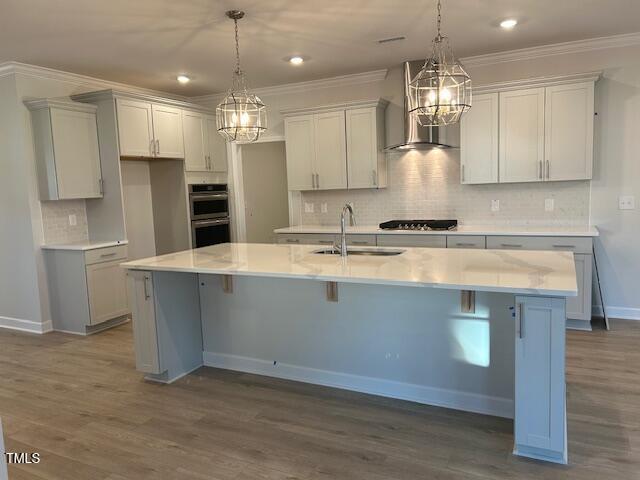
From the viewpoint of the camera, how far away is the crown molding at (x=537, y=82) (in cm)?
438

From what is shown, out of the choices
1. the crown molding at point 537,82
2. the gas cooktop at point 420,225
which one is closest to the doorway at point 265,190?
the gas cooktop at point 420,225

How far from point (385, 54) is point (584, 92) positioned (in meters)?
1.87

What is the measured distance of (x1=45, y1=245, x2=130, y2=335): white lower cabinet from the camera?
4754 mm

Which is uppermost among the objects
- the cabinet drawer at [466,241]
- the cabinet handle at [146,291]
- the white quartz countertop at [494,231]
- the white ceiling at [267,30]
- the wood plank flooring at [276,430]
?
the white ceiling at [267,30]

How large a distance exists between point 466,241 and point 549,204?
3.28ft

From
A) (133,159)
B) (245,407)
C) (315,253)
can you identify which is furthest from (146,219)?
(245,407)

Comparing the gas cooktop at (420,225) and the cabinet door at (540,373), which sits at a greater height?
the gas cooktop at (420,225)

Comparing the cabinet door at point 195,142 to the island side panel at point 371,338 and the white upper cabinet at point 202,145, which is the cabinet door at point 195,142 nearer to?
the white upper cabinet at point 202,145

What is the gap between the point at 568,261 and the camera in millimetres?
2855

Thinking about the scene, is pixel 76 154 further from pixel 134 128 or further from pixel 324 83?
pixel 324 83

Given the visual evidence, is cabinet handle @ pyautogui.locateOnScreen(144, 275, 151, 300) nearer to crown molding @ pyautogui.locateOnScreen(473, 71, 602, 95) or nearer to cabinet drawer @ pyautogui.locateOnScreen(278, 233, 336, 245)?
cabinet drawer @ pyautogui.locateOnScreen(278, 233, 336, 245)

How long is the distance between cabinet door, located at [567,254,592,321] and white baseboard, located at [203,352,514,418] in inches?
77.3

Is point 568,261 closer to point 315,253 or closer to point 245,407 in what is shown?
point 315,253

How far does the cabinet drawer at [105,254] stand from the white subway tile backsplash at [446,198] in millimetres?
2291
